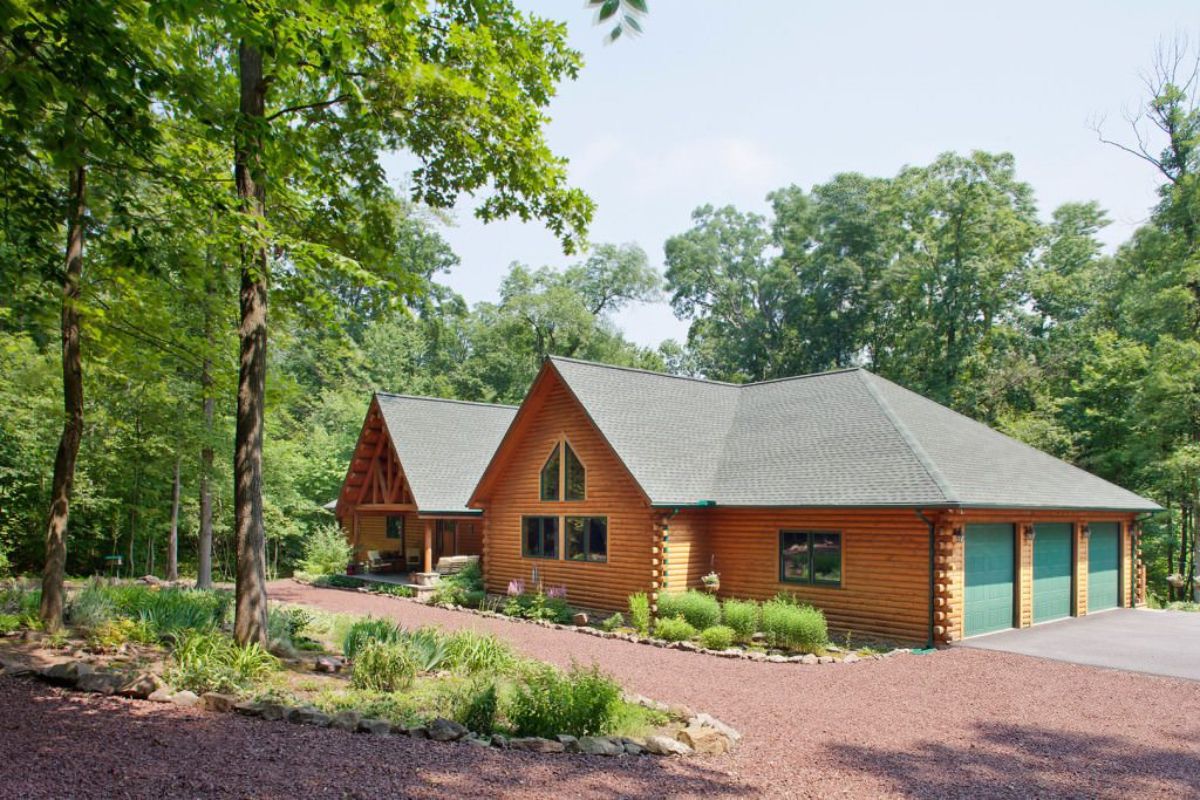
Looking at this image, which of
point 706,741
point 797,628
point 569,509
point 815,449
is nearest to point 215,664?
point 706,741

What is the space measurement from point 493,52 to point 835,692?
10049mm

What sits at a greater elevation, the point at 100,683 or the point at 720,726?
the point at 100,683

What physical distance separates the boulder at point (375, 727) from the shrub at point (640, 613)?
926cm

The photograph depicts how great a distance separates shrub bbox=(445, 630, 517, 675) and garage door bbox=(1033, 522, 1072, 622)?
476 inches

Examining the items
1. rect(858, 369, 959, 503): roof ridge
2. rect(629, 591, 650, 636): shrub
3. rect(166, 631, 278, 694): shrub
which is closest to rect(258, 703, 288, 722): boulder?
rect(166, 631, 278, 694): shrub

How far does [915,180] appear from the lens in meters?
38.3

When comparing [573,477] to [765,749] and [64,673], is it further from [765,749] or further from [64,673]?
[64,673]

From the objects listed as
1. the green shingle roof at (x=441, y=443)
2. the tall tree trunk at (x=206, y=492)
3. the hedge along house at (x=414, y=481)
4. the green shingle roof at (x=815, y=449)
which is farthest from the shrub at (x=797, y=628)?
the tall tree trunk at (x=206, y=492)

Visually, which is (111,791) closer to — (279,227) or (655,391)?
(279,227)

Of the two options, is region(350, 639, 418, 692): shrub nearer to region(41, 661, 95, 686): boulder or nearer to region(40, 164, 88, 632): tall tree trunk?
region(41, 661, 95, 686): boulder

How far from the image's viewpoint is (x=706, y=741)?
295 inches

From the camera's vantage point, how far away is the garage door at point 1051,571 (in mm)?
16516

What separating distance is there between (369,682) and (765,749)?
4362 mm

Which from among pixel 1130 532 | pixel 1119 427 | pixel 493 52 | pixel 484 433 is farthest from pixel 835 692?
pixel 1119 427
